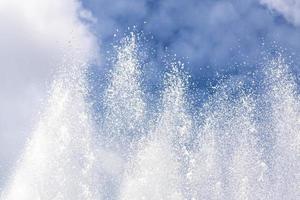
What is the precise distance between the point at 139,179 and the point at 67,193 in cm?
930

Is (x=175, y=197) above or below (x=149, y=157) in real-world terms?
below

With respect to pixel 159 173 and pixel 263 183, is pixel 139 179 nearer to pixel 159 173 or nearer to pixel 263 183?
pixel 159 173

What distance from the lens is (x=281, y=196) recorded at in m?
69.7

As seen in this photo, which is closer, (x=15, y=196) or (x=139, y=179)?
(x=15, y=196)

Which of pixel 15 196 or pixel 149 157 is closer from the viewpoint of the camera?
pixel 15 196

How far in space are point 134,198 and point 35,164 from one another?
41.8ft

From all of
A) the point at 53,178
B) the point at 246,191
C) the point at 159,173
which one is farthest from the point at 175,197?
the point at 53,178

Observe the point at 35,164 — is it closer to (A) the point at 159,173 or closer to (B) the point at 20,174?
(B) the point at 20,174

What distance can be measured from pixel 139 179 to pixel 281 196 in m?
17.4

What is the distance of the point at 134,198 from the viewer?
6988 centimetres

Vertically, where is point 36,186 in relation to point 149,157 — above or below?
below

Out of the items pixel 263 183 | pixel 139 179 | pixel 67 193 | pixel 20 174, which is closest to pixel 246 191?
pixel 263 183

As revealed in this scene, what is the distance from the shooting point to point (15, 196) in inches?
2643

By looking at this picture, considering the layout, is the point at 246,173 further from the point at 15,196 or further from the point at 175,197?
the point at 15,196
